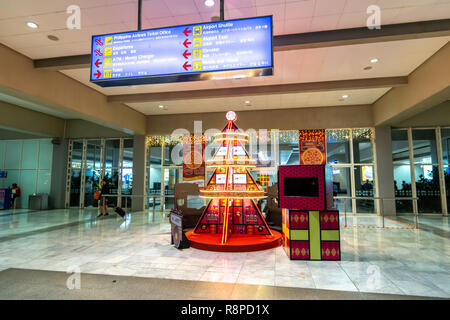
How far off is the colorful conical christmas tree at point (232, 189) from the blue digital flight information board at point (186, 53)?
2168 mm

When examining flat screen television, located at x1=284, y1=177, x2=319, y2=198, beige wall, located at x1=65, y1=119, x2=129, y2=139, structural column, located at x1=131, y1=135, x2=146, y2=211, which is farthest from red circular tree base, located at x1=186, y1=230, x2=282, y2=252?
beige wall, located at x1=65, y1=119, x2=129, y2=139

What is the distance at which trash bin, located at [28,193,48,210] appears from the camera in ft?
37.7

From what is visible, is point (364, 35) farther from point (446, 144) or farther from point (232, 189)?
point (446, 144)

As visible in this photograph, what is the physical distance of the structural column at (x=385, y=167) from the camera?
9406 mm

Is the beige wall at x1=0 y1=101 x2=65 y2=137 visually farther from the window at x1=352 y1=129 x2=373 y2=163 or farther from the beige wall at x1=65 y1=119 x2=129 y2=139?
the window at x1=352 y1=129 x2=373 y2=163

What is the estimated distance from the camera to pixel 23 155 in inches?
507

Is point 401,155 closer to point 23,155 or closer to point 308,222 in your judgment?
point 308,222

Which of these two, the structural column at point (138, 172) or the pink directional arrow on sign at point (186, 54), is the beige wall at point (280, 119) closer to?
the structural column at point (138, 172)

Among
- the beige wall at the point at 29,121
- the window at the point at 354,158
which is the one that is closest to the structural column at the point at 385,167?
the window at the point at 354,158

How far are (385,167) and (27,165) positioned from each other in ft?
54.6

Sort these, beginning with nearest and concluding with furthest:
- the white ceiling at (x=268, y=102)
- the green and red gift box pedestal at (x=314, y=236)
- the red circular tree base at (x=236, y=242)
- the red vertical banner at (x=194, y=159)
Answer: the green and red gift box pedestal at (x=314, y=236) < the red circular tree base at (x=236, y=242) < the white ceiling at (x=268, y=102) < the red vertical banner at (x=194, y=159)

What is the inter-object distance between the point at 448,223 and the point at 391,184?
2.15m

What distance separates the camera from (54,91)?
677 centimetres
